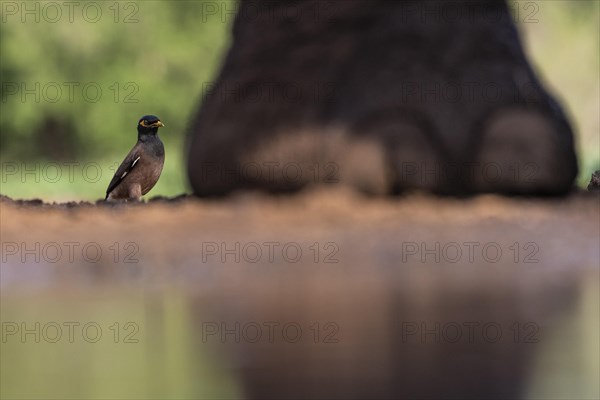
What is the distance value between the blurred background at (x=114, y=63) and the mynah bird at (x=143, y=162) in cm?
1193

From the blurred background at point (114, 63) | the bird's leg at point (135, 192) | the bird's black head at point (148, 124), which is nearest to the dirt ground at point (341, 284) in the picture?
the bird's leg at point (135, 192)

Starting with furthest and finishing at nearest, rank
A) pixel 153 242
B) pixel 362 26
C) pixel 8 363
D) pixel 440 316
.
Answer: pixel 362 26, pixel 153 242, pixel 440 316, pixel 8 363

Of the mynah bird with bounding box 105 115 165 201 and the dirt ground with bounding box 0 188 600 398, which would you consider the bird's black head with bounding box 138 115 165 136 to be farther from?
the dirt ground with bounding box 0 188 600 398

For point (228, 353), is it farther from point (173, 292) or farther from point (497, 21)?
point (497, 21)

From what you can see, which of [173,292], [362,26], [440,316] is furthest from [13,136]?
[440,316]

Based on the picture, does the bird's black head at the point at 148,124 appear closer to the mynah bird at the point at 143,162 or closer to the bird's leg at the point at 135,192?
the mynah bird at the point at 143,162

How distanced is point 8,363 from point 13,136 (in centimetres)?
1932

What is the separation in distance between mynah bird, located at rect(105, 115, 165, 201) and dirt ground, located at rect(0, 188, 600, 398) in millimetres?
258

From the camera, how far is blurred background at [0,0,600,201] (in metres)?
20.6

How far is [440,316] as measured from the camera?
13.4 feet

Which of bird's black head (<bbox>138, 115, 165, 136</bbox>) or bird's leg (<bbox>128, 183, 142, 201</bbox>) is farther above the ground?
bird's black head (<bbox>138, 115, 165, 136</bbox>)

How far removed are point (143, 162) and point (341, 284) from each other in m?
2.99

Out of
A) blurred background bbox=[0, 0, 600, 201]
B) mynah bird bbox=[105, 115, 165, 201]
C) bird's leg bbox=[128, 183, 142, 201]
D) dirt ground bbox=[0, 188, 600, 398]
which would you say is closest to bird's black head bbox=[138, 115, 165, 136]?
mynah bird bbox=[105, 115, 165, 201]

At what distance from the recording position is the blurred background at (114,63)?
811 inches
